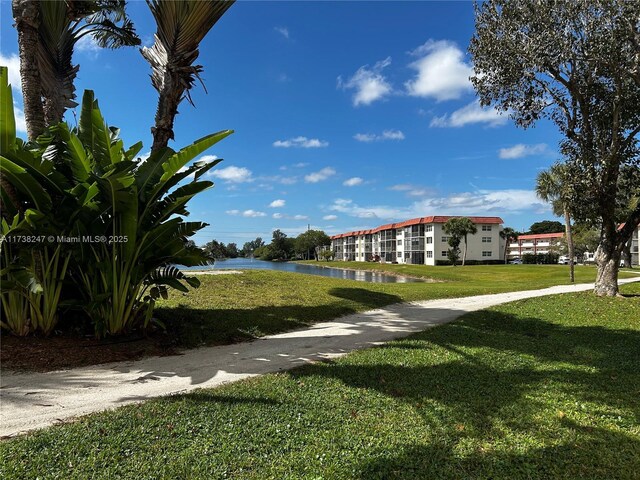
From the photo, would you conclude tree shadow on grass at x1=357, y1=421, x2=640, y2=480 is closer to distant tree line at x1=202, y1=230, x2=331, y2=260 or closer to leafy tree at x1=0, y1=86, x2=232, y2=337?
leafy tree at x1=0, y1=86, x2=232, y2=337

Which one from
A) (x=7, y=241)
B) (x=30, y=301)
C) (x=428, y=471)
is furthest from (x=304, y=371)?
(x=7, y=241)

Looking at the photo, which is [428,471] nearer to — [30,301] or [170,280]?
[170,280]

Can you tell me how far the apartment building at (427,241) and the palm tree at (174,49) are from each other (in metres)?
66.3

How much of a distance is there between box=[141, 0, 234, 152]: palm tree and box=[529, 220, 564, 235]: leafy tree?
481 ft

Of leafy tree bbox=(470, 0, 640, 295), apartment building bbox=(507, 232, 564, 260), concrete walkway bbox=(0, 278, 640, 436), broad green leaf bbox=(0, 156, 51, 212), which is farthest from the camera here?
apartment building bbox=(507, 232, 564, 260)

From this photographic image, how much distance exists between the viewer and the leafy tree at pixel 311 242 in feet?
422

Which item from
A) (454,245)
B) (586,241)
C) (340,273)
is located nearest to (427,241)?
(454,245)

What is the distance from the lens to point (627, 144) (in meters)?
13.9

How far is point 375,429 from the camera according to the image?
12.4 feet

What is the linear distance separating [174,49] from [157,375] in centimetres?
704

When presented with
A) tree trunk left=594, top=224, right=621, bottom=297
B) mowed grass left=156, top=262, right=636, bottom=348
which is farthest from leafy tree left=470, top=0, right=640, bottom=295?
mowed grass left=156, top=262, right=636, bottom=348

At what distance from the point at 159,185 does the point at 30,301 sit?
2.95m

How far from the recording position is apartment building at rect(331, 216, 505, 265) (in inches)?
2933

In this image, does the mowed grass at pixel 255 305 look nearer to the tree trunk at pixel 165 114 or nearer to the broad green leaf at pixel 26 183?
the broad green leaf at pixel 26 183
